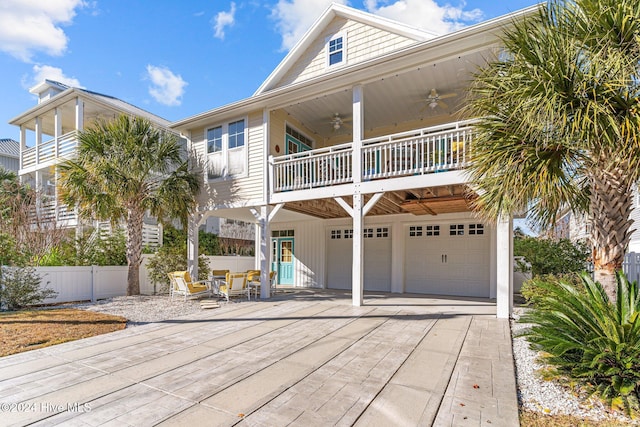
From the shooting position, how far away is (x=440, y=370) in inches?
162

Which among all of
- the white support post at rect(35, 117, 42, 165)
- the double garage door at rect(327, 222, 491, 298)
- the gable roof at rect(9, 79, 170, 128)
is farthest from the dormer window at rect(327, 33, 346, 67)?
the white support post at rect(35, 117, 42, 165)

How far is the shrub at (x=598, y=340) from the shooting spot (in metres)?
3.18

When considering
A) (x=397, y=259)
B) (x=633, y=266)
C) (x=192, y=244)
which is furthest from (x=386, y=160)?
(x=633, y=266)

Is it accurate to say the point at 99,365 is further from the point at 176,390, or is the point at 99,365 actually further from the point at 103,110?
the point at 103,110

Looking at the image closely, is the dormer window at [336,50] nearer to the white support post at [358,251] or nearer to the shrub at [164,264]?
the white support post at [358,251]

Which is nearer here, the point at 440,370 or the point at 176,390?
the point at 176,390

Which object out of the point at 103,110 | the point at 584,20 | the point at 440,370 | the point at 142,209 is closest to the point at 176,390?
the point at 440,370

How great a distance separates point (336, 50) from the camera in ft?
36.6

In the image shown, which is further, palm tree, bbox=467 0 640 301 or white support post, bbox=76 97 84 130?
white support post, bbox=76 97 84 130

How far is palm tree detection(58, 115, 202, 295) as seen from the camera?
9703 mm

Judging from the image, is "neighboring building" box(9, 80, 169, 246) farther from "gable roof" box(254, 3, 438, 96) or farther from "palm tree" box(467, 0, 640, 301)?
"palm tree" box(467, 0, 640, 301)

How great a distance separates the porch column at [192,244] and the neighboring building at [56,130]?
11.0ft

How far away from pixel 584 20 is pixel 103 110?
17.3 metres

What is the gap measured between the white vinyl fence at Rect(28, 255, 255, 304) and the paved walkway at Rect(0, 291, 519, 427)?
5343 millimetres
